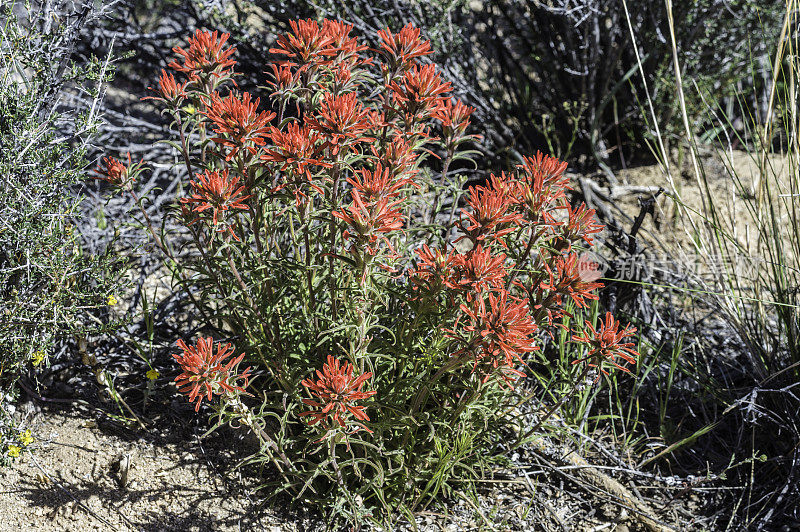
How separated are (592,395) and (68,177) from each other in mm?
1972

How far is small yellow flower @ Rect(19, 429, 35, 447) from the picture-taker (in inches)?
80.5

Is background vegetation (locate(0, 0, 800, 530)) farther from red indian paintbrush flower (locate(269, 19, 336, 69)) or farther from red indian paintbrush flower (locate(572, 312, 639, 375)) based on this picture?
red indian paintbrush flower (locate(269, 19, 336, 69))

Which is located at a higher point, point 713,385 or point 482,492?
point 713,385

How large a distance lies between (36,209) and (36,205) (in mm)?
14

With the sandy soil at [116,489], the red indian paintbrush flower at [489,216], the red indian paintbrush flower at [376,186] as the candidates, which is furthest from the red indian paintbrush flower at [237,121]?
the sandy soil at [116,489]

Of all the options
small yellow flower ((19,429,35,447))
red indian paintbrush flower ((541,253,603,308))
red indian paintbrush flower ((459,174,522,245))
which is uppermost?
red indian paintbrush flower ((459,174,522,245))

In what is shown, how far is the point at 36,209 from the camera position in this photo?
2.05m

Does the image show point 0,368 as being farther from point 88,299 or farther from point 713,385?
point 713,385

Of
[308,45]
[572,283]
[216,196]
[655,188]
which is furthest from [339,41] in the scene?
[655,188]

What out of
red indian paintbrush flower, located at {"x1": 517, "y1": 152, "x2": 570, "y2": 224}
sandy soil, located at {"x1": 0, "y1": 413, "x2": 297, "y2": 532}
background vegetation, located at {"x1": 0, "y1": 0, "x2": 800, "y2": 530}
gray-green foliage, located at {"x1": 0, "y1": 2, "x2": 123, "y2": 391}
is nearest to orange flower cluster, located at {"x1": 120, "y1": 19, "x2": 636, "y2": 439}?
red indian paintbrush flower, located at {"x1": 517, "y1": 152, "x2": 570, "y2": 224}

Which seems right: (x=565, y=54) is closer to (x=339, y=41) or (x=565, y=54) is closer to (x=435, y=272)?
(x=339, y=41)

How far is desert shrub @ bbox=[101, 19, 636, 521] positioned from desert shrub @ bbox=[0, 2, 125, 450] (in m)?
0.34

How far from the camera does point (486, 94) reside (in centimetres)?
392

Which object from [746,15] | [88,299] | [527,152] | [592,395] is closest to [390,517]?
[592,395]
